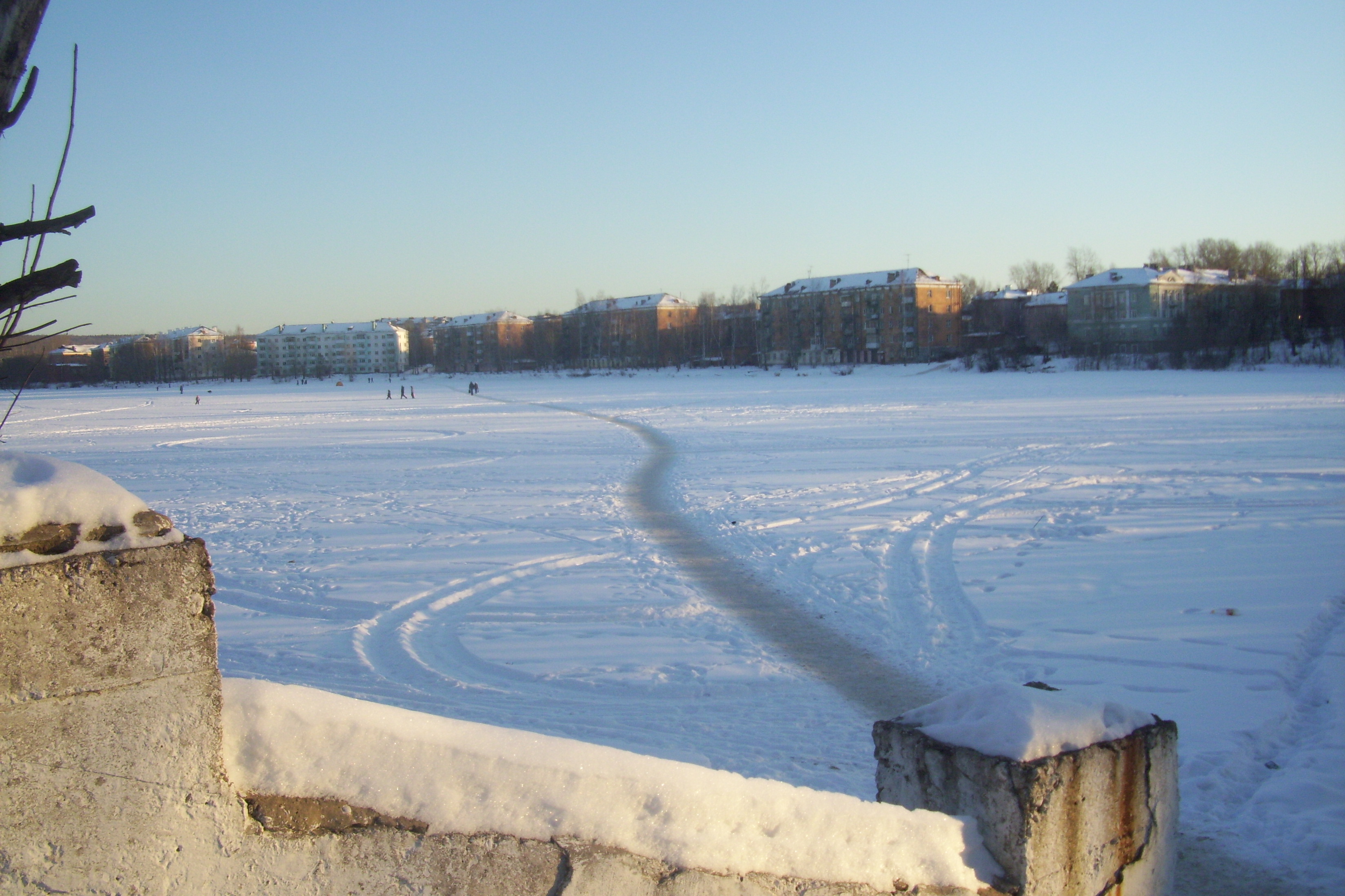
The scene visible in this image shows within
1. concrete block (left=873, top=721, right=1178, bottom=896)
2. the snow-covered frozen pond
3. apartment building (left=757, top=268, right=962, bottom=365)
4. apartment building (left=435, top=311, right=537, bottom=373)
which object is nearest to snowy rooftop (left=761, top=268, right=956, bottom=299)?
apartment building (left=757, top=268, right=962, bottom=365)

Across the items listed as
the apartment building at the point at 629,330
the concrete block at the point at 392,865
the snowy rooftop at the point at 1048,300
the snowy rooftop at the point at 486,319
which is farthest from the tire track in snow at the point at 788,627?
the snowy rooftop at the point at 486,319

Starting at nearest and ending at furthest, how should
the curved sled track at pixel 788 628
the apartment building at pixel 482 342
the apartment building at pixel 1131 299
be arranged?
1. the curved sled track at pixel 788 628
2. the apartment building at pixel 1131 299
3. the apartment building at pixel 482 342

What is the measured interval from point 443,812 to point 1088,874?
179cm

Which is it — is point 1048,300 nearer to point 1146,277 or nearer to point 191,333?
point 1146,277

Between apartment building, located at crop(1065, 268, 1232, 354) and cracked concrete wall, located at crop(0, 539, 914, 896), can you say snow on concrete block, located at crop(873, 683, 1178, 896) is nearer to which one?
cracked concrete wall, located at crop(0, 539, 914, 896)

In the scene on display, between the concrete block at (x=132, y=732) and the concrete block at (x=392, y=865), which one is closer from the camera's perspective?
the concrete block at (x=132, y=732)

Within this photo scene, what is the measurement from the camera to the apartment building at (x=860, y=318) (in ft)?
363

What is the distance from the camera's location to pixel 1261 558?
9789 millimetres

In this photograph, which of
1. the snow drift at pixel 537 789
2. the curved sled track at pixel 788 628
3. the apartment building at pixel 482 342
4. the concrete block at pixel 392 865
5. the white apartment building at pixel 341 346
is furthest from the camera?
the white apartment building at pixel 341 346

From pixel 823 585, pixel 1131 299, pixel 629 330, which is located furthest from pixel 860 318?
pixel 823 585

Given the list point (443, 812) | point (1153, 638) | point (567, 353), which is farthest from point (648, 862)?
point (567, 353)

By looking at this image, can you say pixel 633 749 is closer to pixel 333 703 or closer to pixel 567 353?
pixel 333 703

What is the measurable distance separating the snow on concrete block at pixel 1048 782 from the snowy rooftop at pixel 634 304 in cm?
13518

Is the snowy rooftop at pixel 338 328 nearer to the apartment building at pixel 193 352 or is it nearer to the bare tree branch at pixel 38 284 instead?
the apartment building at pixel 193 352
